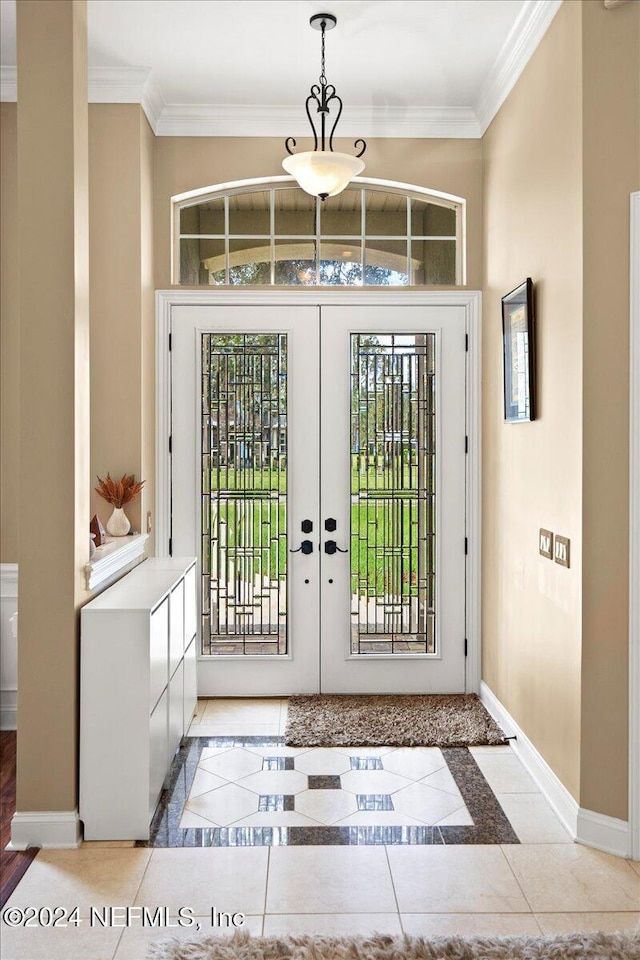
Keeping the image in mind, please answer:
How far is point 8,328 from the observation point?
4.12 meters

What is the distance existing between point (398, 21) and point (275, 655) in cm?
322

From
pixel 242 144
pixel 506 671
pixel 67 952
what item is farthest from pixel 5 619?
pixel 242 144

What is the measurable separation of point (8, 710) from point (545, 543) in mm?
2765

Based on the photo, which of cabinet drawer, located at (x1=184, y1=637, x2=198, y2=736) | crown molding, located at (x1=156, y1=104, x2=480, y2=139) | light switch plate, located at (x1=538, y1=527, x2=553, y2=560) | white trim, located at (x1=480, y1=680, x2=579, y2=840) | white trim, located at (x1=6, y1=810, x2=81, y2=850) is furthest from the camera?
crown molding, located at (x1=156, y1=104, x2=480, y2=139)

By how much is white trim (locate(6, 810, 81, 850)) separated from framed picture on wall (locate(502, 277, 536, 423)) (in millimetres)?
2404

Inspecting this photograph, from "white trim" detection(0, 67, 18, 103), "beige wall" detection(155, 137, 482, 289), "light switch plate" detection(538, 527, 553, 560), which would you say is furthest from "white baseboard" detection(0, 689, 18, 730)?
"white trim" detection(0, 67, 18, 103)

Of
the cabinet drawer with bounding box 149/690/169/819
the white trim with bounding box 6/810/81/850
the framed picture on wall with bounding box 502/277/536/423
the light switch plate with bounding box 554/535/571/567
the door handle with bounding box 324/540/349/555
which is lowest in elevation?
the white trim with bounding box 6/810/81/850

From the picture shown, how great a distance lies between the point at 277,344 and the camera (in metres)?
4.54

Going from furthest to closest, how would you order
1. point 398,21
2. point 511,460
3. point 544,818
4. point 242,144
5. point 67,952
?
1. point 242,144
2. point 511,460
3. point 398,21
4. point 544,818
5. point 67,952

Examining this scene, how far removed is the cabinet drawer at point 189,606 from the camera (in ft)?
12.7

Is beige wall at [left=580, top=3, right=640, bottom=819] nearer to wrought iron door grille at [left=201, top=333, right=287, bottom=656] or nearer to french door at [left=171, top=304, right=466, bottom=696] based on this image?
french door at [left=171, top=304, right=466, bottom=696]

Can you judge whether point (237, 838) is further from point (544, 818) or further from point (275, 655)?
point (275, 655)

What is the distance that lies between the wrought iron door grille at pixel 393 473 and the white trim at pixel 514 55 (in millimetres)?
1220

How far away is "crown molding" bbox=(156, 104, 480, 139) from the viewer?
441 cm
